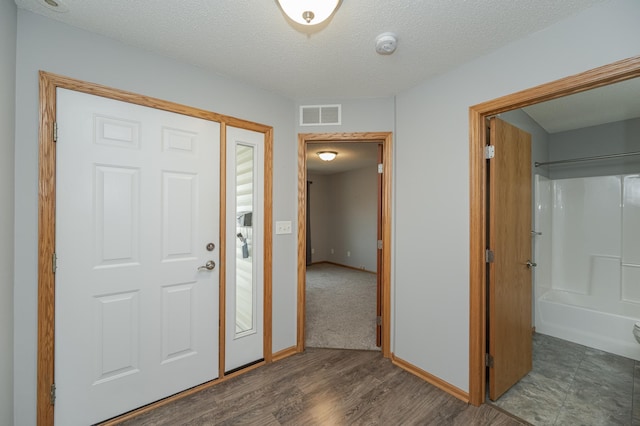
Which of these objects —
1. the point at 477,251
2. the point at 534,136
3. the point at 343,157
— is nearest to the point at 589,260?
the point at 534,136

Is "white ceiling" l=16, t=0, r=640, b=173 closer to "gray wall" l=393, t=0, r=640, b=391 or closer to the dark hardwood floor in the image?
"gray wall" l=393, t=0, r=640, b=391

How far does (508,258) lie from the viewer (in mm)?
1960

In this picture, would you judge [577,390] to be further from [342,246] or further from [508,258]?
[342,246]

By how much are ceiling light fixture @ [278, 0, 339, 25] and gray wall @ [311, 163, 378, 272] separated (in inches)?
198

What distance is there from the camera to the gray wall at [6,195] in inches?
49.0

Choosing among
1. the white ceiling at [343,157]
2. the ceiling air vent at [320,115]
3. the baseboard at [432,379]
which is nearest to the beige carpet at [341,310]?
the baseboard at [432,379]

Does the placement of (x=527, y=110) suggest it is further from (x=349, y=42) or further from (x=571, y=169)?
(x=349, y=42)

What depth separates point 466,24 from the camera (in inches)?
58.4

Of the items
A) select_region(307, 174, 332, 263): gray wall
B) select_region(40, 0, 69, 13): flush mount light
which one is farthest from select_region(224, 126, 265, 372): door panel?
select_region(307, 174, 332, 263): gray wall

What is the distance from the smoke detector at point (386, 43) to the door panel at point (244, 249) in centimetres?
118

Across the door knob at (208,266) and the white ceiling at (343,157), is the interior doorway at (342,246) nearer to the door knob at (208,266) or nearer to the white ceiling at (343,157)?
the white ceiling at (343,157)

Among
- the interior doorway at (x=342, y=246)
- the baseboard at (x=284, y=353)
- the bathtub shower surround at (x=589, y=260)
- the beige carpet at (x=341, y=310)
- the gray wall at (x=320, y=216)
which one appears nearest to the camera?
the baseboard at (x=284, y=353)

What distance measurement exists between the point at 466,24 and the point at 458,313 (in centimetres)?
192

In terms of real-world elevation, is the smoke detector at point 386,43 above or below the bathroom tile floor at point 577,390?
above
